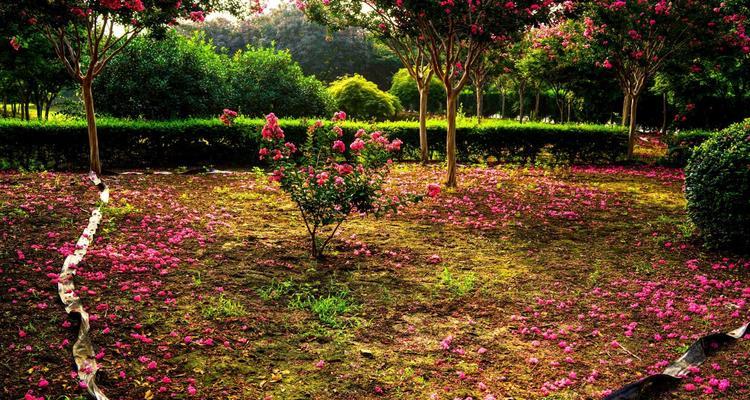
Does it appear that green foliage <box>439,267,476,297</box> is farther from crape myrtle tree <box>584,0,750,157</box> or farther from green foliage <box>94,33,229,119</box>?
green foliage <box>94,33,229,119</box>

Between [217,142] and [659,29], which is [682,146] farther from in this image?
[217,142]

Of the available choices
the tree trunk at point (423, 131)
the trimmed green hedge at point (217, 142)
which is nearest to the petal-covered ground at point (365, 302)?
the trimmed green hedge at point (217, 142)

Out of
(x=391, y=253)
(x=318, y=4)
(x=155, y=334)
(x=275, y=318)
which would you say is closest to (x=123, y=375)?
(x=155, y=334)

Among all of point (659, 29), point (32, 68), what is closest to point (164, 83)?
point (32, 68)

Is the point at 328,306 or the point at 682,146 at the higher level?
the point at 682,146

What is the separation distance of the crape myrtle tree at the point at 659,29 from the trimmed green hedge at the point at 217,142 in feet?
5.04

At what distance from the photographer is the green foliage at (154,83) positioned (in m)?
16.5

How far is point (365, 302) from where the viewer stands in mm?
5297

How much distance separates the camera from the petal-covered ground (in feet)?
12.9

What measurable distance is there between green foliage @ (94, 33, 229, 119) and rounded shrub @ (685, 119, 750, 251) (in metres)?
13.9

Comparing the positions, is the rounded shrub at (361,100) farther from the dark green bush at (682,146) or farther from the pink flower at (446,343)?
the pink flower at (446,343)

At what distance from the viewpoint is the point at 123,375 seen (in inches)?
150

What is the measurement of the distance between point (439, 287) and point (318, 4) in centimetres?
1072

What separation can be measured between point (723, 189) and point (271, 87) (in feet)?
53.0
